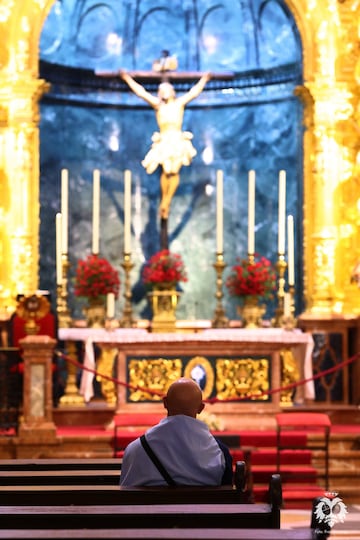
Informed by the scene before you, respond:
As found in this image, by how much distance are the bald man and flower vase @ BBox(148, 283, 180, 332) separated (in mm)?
7755

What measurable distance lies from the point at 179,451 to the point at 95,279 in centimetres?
807

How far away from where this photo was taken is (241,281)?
540 inches

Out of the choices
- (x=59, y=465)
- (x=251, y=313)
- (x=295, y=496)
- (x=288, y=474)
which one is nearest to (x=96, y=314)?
(x=251, y=313)

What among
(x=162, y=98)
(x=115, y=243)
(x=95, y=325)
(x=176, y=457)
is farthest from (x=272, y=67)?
(x=176, y=457)

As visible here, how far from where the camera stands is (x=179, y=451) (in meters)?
5.64

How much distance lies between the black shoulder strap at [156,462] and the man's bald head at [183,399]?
204 millimetres

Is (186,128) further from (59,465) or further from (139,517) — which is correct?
(139,517)

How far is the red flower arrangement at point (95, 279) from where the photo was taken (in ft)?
44.7

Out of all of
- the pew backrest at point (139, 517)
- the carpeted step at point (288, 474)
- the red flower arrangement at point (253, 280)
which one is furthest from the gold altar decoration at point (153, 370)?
the pew backrest at point (139, 517)

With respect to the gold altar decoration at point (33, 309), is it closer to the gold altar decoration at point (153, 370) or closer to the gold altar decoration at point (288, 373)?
the gold altar decoration at point (153, 370)

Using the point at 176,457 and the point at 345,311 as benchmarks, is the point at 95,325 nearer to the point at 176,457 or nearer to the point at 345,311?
the point at 345,311

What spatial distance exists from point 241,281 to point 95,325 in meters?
1.62

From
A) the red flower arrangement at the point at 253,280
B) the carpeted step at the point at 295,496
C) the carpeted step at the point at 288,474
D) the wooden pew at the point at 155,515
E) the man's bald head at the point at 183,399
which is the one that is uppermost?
the red flower arrangement at the point at 253,280

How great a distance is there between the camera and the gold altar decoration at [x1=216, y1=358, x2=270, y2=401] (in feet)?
42.6
